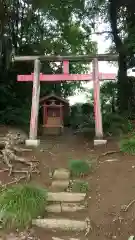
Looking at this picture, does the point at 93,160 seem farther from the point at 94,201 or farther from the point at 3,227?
the point at 3,227

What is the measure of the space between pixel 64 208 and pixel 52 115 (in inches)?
284

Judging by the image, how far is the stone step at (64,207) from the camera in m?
5.43

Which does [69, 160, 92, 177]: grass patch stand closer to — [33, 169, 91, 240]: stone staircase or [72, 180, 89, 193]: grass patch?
[33, 169, 91, 240]: stone staircase

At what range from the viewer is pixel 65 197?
575 cm

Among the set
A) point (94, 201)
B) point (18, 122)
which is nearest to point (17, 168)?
point (94, 201)

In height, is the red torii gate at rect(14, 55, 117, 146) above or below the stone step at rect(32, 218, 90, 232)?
above

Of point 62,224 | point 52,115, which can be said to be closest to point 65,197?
point 62,224

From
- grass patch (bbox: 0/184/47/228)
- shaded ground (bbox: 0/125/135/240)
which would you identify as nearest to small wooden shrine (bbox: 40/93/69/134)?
shaded ground (bbox: 0/125/135/240)

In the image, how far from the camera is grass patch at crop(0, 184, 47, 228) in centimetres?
493

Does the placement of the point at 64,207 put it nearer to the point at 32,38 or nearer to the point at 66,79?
the point at 66,79

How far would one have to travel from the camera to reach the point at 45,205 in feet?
17.5

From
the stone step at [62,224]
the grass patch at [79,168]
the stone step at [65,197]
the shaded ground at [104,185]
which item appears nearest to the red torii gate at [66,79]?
the shaded ground at [104,185]

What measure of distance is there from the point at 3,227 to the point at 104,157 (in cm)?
362

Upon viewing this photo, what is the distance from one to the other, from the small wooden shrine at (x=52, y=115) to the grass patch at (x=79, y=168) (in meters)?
5.41
